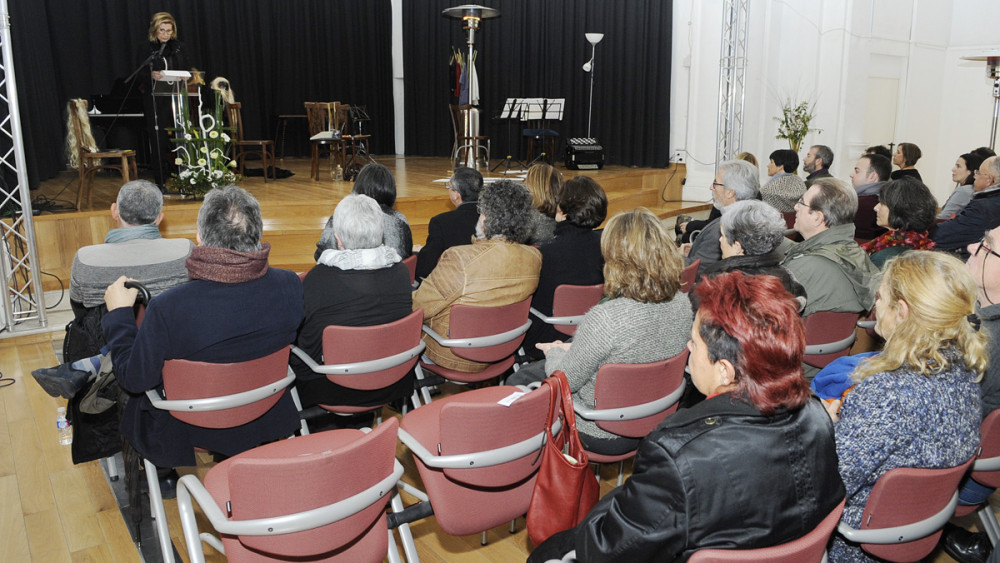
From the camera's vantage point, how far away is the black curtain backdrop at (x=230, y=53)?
812cm

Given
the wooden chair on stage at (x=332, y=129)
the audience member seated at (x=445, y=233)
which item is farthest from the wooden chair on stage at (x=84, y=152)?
the audience member seated at (x=445, y=233)

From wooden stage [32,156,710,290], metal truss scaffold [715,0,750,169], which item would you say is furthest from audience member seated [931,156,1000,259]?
metal truss scaffold [715,0,750,169]

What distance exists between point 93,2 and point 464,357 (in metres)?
9.04

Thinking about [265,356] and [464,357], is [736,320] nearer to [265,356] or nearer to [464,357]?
[265,356]

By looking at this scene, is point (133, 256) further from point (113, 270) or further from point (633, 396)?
point (633, 396)

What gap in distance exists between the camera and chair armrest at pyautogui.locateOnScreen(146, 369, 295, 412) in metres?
2.27

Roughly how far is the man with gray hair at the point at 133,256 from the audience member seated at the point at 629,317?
1.61m

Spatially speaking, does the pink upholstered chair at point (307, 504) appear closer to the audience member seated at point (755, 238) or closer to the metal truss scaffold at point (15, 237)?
Answer: the audience member seated at point (755, 238)

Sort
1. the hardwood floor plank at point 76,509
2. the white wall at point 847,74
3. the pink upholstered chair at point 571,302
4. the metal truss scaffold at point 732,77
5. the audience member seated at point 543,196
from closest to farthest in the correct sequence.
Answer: the hardwood floor plank at point 76,509 → the pink upholstered chair at point 571,302 → the audience member seated at point 543,196 → the metal truss scaffold at point 732,77 → the white wall at point 847,74

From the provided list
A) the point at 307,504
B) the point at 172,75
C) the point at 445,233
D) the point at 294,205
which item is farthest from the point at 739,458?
the point at 172,75

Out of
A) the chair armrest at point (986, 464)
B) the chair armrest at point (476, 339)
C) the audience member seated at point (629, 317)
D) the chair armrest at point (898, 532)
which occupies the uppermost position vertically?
the audience member seated at point (629, 317)

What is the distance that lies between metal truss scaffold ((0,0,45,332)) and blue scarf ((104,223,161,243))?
2.50 meters

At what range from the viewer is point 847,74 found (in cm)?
934

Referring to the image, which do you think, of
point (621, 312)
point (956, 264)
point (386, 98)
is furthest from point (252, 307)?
point (386, 98)
